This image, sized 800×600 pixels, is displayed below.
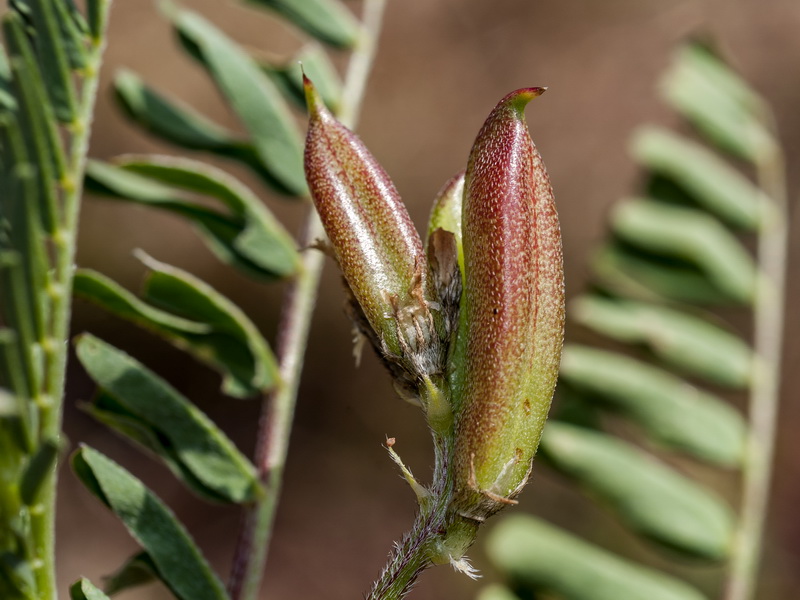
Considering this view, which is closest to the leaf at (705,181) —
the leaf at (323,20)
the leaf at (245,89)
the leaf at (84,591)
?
the leaf at (323,20)

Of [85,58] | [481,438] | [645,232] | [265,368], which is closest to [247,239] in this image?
[265,368]

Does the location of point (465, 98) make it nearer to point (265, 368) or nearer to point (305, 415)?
point (305, 415)

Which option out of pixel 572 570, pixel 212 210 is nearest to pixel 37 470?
pixel 212 210

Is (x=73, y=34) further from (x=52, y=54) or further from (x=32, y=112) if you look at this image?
(x=32, y=112)

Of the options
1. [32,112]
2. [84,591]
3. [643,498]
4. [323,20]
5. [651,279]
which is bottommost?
[643,498]

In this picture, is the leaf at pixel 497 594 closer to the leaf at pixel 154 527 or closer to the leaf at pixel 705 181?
the leaf at pixel 154 527

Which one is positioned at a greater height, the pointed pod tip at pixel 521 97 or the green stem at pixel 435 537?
the pointed pod tip at pixel 521 97
